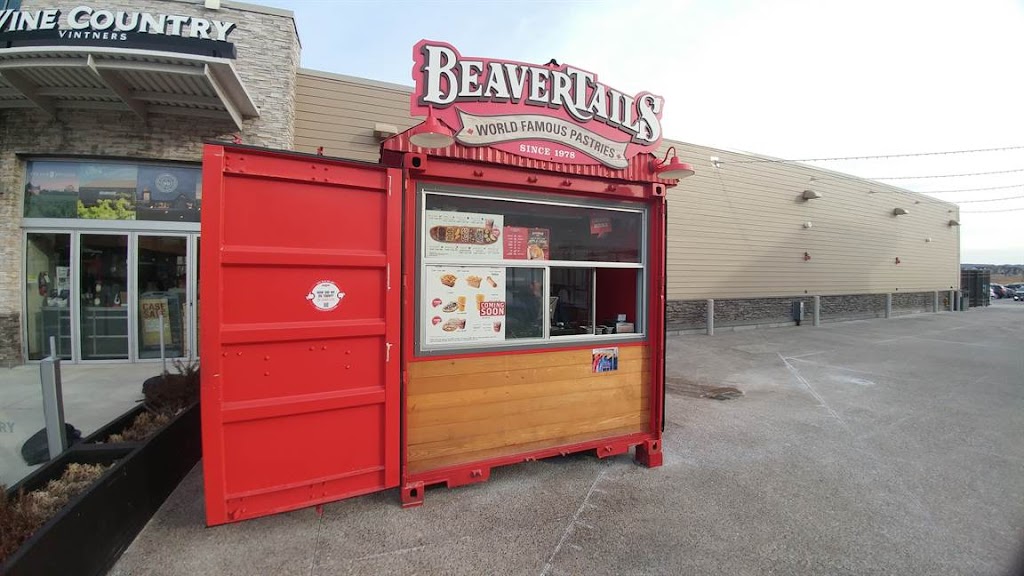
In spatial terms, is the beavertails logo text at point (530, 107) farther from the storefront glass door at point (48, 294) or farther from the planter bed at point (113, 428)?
the storefront glass door at point (48, 294)

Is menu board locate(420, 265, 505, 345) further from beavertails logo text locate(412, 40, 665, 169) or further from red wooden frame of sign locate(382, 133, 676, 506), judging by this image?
beavertails logo text locate(412, 40, 665, 169)

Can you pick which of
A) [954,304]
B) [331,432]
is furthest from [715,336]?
[954,304]

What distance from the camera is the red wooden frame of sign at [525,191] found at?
10.1 ft

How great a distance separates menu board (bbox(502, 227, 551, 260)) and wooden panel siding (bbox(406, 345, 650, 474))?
84 cm

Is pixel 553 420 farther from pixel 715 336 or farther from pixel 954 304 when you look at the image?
pixel 954 304

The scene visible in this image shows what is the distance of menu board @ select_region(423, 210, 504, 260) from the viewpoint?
129 inches

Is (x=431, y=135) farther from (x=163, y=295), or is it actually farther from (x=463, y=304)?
(x=163, y=295)

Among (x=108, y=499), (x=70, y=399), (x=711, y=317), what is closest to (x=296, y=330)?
(x=108, y=499)

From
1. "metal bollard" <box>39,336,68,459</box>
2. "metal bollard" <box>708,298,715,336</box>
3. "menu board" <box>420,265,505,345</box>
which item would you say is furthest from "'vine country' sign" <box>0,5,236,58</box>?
"metal bollard" <box>708,298,715,336</box>

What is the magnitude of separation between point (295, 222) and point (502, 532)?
247 cm

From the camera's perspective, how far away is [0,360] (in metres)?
6.93

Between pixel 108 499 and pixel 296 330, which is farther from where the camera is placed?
pixel 296 330

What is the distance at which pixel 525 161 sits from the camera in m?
3.35

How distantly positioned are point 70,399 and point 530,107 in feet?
22.2
